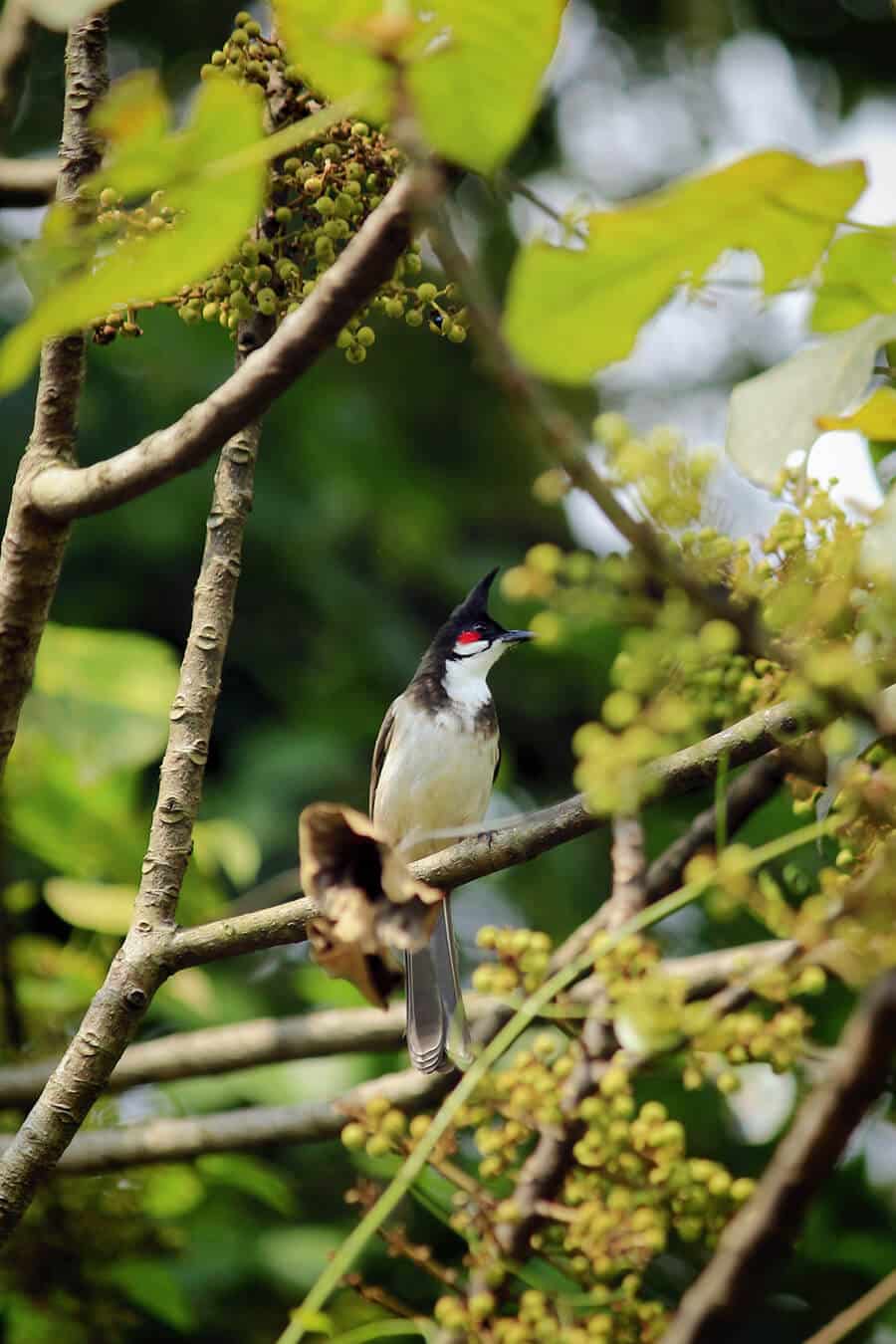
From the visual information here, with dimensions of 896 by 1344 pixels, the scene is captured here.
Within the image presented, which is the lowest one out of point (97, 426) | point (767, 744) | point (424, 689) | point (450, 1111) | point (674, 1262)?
point (674, 1262)

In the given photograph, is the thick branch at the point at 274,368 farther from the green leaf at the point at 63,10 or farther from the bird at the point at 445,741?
the bird at the point at 445,741

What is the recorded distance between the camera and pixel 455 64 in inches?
33.8

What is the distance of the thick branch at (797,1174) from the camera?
2.52 ft

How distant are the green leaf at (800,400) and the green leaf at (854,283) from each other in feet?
0.30

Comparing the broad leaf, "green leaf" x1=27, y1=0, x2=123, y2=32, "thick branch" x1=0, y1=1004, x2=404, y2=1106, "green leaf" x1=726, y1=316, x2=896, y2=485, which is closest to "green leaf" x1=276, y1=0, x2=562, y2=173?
"green leaf" x1=27, y1=0, x2=123, y2=32

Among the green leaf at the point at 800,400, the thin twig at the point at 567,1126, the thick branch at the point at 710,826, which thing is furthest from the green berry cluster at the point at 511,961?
the thick branch at the point at 710,826

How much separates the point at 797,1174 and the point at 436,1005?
2.74m

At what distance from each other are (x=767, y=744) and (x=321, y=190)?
2.52 ft

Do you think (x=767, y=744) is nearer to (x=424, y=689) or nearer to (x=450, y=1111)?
(x=450, y=1111)

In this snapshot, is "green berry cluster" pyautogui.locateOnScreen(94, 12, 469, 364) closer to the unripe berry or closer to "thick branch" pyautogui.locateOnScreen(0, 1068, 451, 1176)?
the unripe berry

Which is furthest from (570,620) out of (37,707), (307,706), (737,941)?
(307,706)

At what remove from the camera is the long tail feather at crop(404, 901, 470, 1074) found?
10.3 ft

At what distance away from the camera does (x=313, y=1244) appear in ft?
11.0

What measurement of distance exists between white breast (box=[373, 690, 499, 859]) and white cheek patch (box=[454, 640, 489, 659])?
0.47ft
